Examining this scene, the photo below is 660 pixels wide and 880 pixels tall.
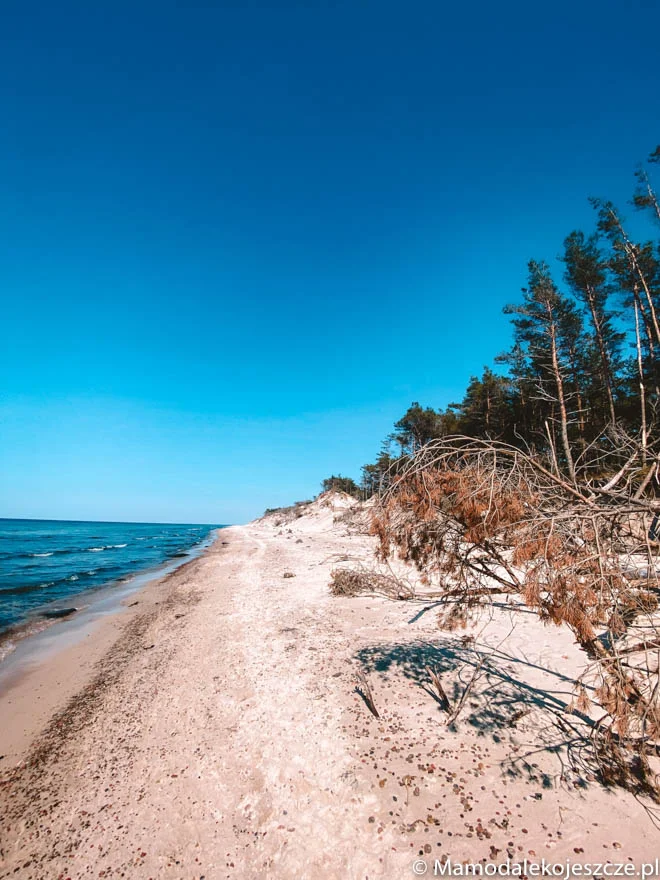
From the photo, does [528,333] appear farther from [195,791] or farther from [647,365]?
[195,791]

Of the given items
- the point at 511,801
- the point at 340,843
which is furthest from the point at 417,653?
the point at 340,843

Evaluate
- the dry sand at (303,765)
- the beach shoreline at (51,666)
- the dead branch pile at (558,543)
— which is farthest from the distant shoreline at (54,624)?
the dead branch pile at (558,543)

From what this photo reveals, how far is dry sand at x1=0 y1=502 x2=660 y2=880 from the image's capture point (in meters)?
3.82

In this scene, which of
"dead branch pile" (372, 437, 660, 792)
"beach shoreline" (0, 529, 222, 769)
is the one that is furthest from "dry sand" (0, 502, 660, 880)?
"dead branch pile" (372, 437, 660, 792)

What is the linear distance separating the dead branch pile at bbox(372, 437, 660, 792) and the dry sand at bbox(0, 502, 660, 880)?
99 cm

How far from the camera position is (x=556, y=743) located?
509 cm

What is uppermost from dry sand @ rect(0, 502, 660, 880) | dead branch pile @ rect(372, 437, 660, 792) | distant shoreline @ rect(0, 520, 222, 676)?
dead branch pile @ rect(372, 437, 660, 792)

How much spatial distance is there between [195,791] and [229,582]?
14733 millimetres

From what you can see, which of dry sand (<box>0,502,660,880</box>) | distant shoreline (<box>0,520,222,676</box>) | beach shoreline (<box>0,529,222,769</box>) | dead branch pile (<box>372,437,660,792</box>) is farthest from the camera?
distant shoreline (<box>0,520,222,676</box>)

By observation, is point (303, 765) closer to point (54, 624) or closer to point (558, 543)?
point (558, 543)

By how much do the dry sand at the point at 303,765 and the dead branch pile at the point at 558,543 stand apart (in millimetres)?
989

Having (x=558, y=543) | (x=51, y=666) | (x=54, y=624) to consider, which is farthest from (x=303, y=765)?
(x=54, y=624)

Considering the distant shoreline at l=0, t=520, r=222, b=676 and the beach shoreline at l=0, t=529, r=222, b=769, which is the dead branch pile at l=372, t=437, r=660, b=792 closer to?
the beach shoreline at l=0, t=529, r=222, b=769

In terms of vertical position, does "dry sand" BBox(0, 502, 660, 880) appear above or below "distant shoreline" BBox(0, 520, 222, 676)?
above
